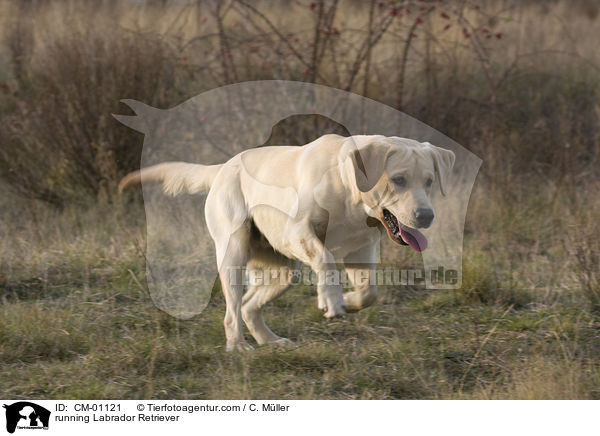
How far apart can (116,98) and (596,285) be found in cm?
436

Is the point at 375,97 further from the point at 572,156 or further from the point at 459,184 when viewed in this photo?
the point at 572,156

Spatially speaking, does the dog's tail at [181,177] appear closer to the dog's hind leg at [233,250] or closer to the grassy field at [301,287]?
the dog's hind leg at [233,250]

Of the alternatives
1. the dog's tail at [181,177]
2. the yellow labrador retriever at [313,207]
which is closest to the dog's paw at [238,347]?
the yellow labrador retriever at [313,207]

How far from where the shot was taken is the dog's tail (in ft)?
15.0

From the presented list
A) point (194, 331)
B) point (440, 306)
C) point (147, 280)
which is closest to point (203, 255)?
point (147, 280)

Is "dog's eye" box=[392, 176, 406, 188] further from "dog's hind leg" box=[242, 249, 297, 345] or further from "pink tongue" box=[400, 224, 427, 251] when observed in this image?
"dog's hind leg" box=[242, 249, 297, 345]

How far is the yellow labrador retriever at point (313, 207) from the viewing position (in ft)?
12.2

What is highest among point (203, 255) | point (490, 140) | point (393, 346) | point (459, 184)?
point (490, 140)

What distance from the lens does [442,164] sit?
3.89m

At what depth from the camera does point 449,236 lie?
5586 mm
